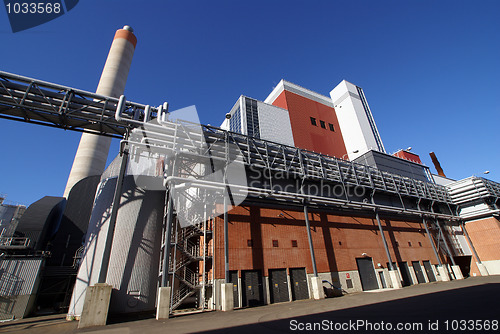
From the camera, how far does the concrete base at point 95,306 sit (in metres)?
11.9

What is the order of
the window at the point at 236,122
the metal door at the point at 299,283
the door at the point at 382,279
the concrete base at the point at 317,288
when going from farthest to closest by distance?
the window at the point at 236,122
the door at the point at 382,279
the metal door at the point at 299,283
the concrete base at the point at 317,288

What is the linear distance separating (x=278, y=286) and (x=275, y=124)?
106 feet

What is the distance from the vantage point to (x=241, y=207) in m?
19.6

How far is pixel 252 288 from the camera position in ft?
57.4

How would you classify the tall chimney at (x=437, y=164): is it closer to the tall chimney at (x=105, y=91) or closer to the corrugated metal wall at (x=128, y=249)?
the corrugated metal wall at (x=128, y=249)

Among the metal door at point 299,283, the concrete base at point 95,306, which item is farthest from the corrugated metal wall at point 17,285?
the metal door at point 299,283

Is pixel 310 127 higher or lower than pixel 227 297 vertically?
higher

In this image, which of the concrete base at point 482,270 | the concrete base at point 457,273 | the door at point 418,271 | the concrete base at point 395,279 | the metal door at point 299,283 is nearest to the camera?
the metal door at point 299,283

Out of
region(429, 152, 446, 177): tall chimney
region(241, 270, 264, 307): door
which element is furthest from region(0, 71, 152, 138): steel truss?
region(429, 152, 446, 177): tall chimney

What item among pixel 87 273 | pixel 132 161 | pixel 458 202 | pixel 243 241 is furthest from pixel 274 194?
pixel 458 202

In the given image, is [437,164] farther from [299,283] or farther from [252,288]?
[252,288]

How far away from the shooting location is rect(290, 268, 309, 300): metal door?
19.1 meters

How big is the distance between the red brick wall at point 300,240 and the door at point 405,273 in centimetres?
75

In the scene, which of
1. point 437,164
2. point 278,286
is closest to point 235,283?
point 278,286
